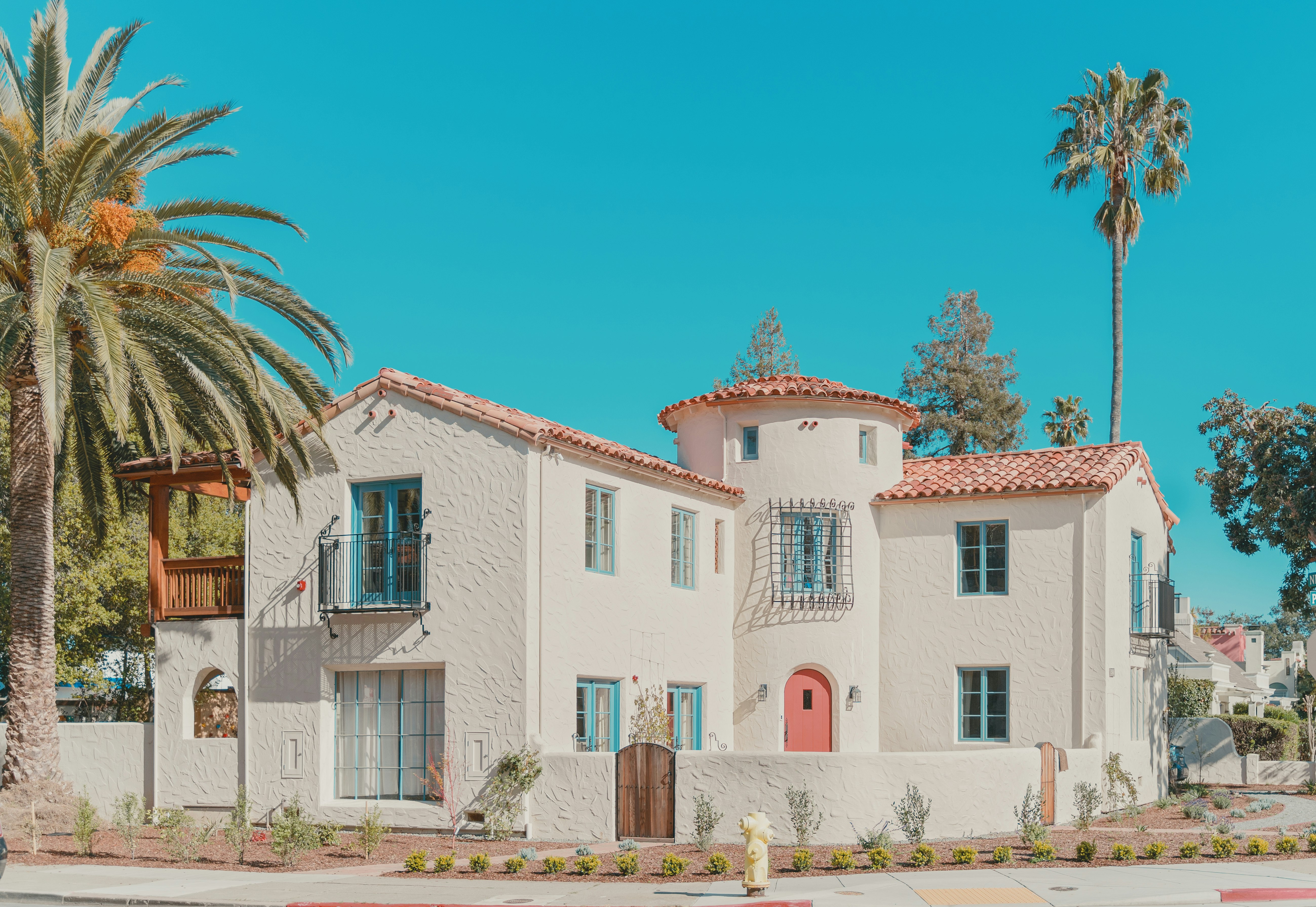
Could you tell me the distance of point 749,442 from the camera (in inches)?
1017

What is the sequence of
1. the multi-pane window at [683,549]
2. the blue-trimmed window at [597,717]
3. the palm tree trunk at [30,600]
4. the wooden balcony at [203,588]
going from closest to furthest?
1. the palm tree trunk at [30,600]
2. the blue-trimmed window at [597,717]
3. the wooden balcony at [203,588]
4. the multi-pane window at [683,549]

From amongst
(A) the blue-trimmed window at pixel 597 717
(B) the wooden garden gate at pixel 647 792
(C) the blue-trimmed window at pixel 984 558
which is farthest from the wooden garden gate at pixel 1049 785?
(A) the blue-trimmed window at pixel 597 717

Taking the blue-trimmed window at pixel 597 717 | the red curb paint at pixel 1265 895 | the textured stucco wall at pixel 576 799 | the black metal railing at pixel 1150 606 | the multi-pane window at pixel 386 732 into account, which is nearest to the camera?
the red curb paint at pixel 1265 895

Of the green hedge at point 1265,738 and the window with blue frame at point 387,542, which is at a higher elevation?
the window with blue frame at point 387,542

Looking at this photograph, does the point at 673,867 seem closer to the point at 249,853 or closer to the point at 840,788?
the point at 840,788

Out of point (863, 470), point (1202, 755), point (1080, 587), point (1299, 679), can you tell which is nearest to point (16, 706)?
point (863, 470)

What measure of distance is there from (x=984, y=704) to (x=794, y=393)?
22.3 feet

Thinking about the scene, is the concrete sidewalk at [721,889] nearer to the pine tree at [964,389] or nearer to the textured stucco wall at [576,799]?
the textured stucco wall at [576,799]

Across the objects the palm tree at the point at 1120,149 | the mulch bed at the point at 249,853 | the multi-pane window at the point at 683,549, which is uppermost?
the palm tree at the point at 1120,149

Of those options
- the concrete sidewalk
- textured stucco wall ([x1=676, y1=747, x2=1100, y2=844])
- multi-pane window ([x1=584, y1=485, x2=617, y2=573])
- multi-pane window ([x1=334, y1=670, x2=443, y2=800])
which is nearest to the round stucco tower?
multi-pane window ([x1=584, y1=485, x2=617, y2=573])

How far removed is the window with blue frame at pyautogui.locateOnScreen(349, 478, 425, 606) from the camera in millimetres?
20609

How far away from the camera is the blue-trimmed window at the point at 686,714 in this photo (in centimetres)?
2330

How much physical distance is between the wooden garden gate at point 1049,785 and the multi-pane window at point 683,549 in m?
6.81

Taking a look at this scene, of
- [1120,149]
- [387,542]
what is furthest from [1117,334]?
[387,542]
